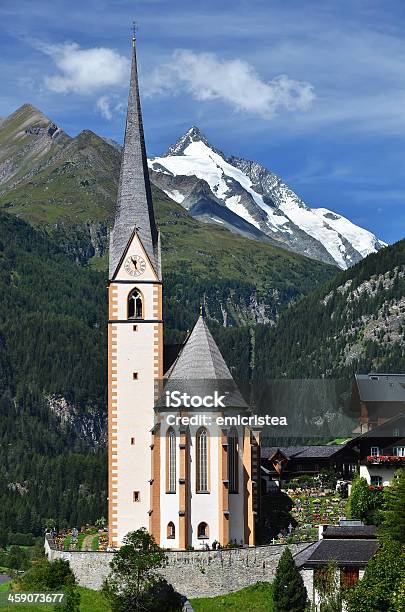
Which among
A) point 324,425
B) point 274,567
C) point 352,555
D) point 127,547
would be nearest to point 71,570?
point 127,547

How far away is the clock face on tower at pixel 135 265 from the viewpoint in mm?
125562

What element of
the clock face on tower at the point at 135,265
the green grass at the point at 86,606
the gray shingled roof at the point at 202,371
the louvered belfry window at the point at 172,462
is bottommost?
the green grass at the point at 86,606

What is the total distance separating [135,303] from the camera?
125312 millimetres

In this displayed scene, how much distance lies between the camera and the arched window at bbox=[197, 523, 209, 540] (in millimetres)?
114500

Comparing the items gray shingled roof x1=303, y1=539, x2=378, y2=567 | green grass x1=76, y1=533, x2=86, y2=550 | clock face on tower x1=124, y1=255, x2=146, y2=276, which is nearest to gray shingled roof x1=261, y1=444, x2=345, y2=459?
green grass x1=76, y1=533, x2=86, y2=550

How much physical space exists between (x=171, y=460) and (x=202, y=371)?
8.02 meters

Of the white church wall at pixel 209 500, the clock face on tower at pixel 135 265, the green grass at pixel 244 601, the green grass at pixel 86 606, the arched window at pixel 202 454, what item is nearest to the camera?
the green grass at pixel 86 606

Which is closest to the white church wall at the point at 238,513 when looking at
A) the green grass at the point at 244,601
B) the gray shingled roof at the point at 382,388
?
the green grass at the point at 244,601

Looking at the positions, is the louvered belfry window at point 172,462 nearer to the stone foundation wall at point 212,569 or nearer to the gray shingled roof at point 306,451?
the stone foundation wall at point 212,569

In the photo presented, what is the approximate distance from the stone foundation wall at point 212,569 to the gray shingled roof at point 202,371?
1528 centimetres

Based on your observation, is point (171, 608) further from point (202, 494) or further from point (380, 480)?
point (380, 480)

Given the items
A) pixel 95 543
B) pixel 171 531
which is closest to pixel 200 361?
pixel 171 531

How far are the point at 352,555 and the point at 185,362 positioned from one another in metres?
27.8

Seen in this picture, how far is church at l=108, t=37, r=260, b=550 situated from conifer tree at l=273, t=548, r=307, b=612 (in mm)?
14583
